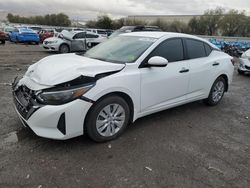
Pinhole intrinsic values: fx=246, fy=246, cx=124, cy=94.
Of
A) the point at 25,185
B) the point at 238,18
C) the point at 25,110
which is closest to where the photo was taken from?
the point at 25,185

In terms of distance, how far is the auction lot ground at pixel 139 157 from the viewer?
288 centimetres

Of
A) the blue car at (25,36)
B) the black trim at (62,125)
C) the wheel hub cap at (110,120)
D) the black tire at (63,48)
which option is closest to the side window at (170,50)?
the wheel hub cap at (110,120)

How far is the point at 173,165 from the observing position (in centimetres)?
322

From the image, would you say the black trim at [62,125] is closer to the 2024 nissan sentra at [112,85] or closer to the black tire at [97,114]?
the 2024 nissan sentra at [112,85]

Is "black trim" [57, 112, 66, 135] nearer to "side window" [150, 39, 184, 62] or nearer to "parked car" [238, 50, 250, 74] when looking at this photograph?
"side window" [150, 39, 184, 62]

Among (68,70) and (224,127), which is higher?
(68,70)

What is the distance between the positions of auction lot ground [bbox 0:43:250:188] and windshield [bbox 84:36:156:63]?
3.98 ft

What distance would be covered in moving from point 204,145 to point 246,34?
48.1m

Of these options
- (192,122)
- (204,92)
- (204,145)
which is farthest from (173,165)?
(204,92)

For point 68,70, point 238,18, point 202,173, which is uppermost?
point 238,18

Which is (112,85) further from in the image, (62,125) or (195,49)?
(195,49)

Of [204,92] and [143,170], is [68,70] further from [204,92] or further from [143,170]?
[204,92]

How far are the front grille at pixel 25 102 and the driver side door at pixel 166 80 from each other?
5.37ft

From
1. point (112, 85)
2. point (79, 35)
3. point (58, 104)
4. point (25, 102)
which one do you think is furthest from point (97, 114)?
point (79, 35)
